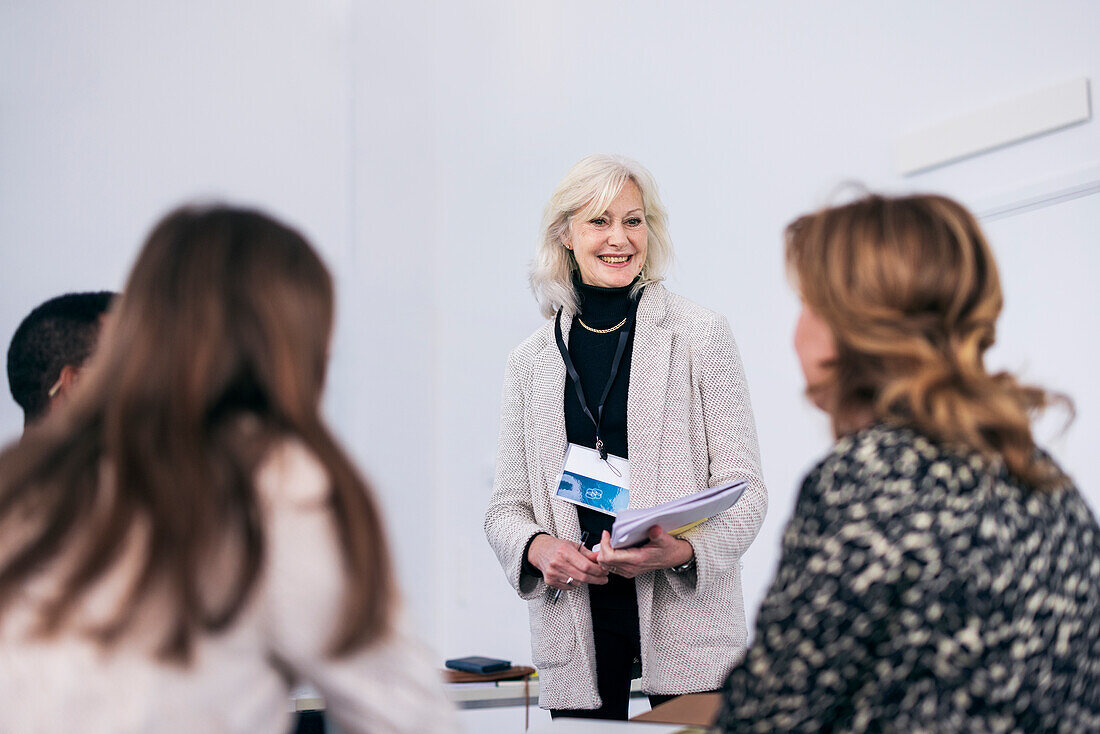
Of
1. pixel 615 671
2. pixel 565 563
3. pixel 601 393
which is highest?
pixel 601 393

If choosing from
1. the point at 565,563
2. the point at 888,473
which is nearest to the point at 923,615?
the point at 888,473

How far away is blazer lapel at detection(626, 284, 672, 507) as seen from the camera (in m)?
2.10

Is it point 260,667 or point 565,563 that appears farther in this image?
point 565,563

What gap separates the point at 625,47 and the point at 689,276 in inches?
46.4

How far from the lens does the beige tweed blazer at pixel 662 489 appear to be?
6.66 ft

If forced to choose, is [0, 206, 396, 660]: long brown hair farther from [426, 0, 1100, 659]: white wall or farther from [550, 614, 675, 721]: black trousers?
[550, 614, 675, 721]: black trousers

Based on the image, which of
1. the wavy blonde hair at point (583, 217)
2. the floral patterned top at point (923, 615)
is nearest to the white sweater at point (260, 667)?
the floral patterned top at point (923, 615)

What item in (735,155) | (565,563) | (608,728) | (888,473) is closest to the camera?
(888,473)

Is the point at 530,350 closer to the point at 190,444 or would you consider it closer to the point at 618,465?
the point at 618,465

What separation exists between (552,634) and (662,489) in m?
0.40

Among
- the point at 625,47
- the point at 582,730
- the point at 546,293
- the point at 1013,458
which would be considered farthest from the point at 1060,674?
the point at 625,47

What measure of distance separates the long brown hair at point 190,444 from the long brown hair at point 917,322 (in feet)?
2.01

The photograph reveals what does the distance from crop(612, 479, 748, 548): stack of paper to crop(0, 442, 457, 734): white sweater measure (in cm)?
78

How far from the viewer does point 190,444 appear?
0.91m
